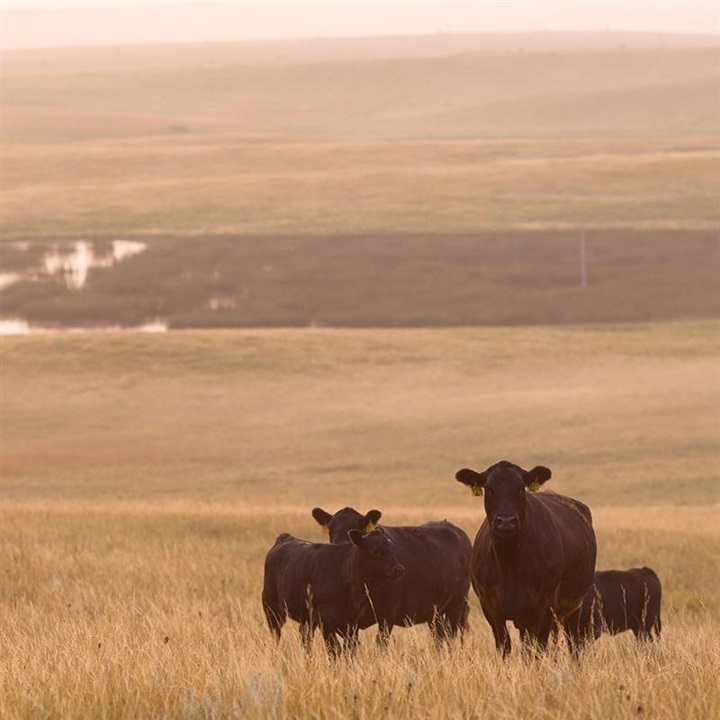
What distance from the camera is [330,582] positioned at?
37.0 feet

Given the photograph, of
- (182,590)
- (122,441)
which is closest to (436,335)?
(122,441)

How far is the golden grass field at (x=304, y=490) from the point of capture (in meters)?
7.25

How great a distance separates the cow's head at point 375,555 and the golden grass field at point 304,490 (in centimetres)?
60

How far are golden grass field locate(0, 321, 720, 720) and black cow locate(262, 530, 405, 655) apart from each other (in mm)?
288

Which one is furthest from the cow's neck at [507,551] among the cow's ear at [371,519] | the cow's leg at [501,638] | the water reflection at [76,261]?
the water reflection at [76,261]

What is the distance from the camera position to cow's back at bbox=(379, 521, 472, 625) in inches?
471

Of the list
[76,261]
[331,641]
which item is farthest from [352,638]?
[76,261]

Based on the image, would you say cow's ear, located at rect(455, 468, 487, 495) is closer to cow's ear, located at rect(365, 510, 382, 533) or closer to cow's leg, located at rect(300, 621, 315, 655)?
cow's ear, located at rect(365, 510, 382, 533)

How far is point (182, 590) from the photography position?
17016 millimetres

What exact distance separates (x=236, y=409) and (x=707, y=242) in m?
43.0

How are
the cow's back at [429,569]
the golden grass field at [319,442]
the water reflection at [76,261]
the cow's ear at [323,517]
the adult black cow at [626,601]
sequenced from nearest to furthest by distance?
the golden grass field at [319,442] < the cow's back at [429,569] < the cow's ear at [323,517] < the adult black cow at [626,601] < the water reflection at [76,261]

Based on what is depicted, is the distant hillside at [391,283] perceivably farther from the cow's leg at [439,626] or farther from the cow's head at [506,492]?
the cow's head at [506,492]

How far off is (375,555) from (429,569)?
130 cm

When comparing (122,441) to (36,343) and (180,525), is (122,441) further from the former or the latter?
(180,525)
